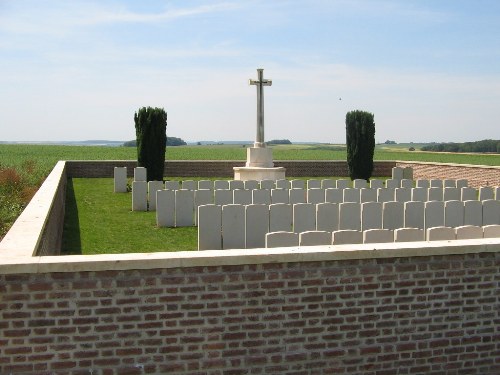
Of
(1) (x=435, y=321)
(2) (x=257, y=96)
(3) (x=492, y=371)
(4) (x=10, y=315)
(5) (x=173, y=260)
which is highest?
(2) (x=257, y=96)

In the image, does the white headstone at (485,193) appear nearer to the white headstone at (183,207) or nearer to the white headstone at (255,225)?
the white headstone at (255,225)

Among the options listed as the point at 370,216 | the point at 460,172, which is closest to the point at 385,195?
the point at 370,216

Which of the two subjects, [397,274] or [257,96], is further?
[257,96]

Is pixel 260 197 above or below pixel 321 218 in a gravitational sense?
above

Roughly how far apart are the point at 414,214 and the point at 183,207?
15.4 feet

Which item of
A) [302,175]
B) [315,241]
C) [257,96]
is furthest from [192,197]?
[302,175]

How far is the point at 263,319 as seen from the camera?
16.2 ft

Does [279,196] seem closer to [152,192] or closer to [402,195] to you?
[402,195]

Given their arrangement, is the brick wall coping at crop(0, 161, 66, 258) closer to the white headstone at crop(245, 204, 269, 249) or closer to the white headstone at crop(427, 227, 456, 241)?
the white headstone at crop(245, 204, 269, 249)

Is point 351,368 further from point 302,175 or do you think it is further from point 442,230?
point 302,175

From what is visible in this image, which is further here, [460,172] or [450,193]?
[460,172]

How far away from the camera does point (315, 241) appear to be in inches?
257

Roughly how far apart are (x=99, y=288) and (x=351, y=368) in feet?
7.71

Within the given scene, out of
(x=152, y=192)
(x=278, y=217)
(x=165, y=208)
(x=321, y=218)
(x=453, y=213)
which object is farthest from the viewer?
(x=152, y=192)
